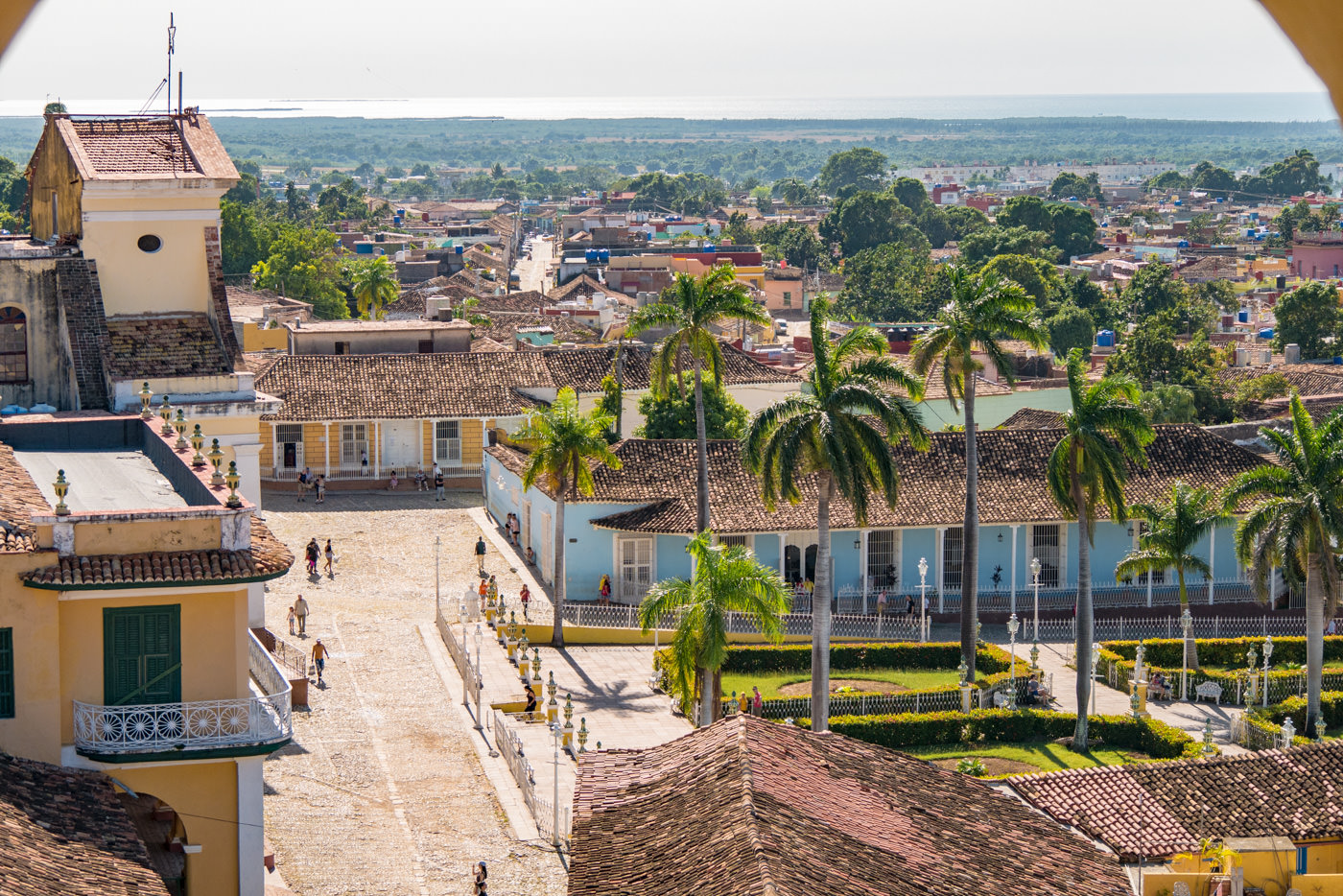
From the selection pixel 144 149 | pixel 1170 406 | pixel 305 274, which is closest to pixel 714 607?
pixel 144 149

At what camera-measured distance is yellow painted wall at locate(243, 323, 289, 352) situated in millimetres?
62250

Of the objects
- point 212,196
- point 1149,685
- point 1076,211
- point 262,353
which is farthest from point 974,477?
point 1076,211

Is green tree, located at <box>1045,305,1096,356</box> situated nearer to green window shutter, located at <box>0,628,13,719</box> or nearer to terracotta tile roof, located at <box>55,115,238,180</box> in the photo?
terracotta tile roof, located at <box>55,115,238,180</box>

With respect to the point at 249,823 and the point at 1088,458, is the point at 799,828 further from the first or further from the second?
the point at 1088,458

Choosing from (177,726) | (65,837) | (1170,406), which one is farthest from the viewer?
(1170,406)

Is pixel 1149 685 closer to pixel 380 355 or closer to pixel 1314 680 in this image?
pixel 1314 680

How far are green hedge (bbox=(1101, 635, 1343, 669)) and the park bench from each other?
1783 mm

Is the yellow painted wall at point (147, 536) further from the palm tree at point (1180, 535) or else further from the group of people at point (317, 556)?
the palm tree at point (1180, 535)

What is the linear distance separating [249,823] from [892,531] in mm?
23692

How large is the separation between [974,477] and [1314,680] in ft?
25.5

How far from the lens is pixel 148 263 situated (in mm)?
32656

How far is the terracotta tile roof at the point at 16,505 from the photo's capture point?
57.7 ft

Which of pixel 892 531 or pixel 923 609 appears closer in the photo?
pixel 923 609

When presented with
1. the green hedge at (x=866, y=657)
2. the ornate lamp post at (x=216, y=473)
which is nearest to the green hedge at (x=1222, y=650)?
the green hedge at (x=866, y=657)
